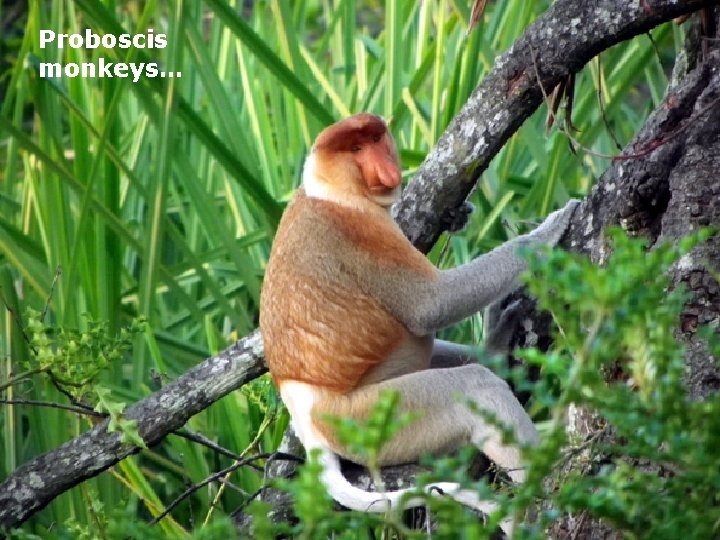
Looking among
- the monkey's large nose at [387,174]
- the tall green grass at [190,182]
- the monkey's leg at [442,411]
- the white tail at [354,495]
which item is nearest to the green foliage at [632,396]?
the white tail at [354,495]

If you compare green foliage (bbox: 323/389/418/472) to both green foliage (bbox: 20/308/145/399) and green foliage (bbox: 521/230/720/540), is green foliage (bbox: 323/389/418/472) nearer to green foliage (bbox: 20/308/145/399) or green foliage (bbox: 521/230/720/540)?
green foliage (bbox: 521/230/720/540)

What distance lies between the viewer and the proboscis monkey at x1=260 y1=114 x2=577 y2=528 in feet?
8.38

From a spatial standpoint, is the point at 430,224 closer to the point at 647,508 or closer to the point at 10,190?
the point at 647,508

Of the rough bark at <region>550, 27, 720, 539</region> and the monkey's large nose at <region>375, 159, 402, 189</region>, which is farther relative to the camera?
the monkey's large nose at <region>375, 159, 402, 189</region>

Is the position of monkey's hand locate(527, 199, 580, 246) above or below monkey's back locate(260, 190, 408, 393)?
above

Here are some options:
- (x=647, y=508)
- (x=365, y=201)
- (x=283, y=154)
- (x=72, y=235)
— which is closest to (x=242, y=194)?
(x=283, y=154)

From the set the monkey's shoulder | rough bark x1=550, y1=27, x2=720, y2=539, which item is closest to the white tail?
rough bark x1=550, y1=27, x2=720, y2=539

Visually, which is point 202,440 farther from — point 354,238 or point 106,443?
point 354,238

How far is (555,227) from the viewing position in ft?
Answer: 8.70

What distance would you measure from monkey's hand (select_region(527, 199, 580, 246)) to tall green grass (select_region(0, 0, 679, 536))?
0.58m

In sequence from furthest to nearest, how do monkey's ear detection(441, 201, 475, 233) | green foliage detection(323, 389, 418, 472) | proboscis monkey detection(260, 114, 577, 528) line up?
1. monkey's ear detection(441, 201, 475, 233)
2. proboscis monkey detection(260, 114, 577, 528)
3. green foliage detection(323, 389, 418, 472)

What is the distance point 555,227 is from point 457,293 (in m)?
0.28

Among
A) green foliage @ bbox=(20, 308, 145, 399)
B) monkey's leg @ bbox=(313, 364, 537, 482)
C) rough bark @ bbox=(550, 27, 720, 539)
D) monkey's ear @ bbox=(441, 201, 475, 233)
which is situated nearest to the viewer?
rough bark @ bbox=(550, 27, 720, 539)

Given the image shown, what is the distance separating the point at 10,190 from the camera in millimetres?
4301
